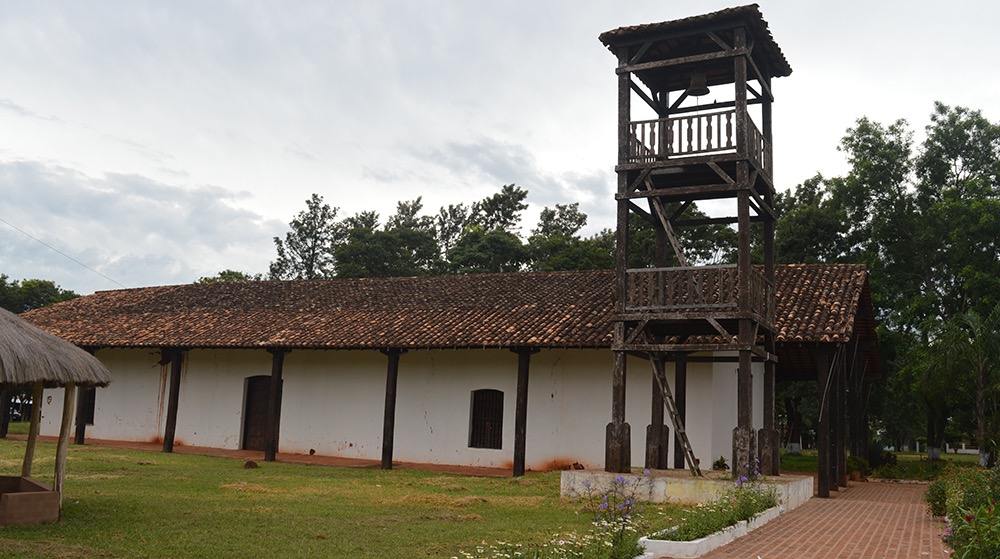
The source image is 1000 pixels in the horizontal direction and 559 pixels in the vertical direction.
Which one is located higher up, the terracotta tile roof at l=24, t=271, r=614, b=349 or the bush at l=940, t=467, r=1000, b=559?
the terracotta tile roof at l=24, t=271, r=614, b=349

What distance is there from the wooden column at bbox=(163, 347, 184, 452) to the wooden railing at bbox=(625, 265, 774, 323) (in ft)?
39.1

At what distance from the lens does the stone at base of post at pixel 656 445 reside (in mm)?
15016

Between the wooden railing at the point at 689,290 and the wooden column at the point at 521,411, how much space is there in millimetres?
3760

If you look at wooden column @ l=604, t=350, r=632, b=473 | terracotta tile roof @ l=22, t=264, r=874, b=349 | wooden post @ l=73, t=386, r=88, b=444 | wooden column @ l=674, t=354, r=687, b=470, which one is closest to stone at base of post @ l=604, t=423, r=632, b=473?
wooden column @ l=604, t=350, r=632, b=473

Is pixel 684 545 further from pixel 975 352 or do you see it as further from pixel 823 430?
pixel 975 352

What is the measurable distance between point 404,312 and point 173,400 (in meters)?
5.85

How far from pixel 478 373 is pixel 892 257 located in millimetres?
18701

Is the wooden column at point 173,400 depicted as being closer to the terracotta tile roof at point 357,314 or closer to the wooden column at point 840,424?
the terracotta tile roof at point 357,314

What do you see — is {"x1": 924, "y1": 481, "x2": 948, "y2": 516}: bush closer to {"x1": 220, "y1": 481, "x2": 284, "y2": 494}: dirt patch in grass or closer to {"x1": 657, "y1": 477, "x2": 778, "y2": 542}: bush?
{"x1": 657, "y1": 477, "x2": 778, "y2": 542}: bush

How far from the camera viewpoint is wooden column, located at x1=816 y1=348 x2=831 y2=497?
15797 mm

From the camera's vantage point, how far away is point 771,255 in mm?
16297

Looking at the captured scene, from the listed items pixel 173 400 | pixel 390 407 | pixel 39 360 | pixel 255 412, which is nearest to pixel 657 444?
pixel 390 407

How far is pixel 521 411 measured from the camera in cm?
1755

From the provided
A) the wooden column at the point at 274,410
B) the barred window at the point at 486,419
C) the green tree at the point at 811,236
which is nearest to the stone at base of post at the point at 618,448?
the barred window at the point at 486,419
